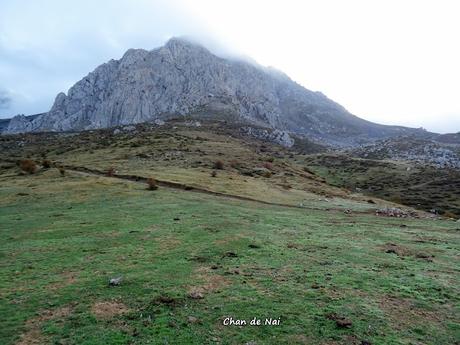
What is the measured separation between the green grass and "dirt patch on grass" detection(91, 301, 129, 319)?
0.10 metres

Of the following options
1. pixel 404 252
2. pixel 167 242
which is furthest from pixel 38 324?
pixel 404 252

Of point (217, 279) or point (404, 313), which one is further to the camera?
point (217, 279)

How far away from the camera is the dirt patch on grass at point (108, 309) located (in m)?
15.4

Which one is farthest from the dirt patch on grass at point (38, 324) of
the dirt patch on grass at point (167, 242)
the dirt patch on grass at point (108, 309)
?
the dirt patch on grass at point (167, 242)

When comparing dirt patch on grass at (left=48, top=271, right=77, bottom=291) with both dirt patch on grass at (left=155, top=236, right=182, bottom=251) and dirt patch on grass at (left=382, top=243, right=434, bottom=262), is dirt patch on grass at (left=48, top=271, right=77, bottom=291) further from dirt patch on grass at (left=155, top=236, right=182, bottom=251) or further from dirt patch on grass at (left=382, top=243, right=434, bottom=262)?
dirt patch on grass at (left=382, top=243, right=434, bottom=262)

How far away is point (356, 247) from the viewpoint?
27000mm

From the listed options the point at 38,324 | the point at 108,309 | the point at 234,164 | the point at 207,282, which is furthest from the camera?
the point at 234,164

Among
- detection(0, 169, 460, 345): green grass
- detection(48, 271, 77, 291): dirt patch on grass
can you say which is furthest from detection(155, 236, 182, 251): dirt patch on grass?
detection(48, 271, 77, 291): dirt patch on grass

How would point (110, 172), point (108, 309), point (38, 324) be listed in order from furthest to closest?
1. point (110, 172)
2. point (108, 309)
3. point (38, 324)

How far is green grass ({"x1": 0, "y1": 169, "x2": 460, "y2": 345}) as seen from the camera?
14.4m

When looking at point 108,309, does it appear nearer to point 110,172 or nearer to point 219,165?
point 110,172

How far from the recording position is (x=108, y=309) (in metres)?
16.0

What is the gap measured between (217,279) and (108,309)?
5.24m

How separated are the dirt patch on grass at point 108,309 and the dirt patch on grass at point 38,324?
99 cm
